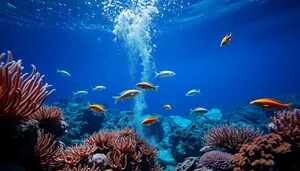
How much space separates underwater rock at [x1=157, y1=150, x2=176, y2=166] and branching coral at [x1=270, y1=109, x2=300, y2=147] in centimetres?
636

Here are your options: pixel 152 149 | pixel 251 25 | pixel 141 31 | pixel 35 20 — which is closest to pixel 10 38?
pixel 35 20

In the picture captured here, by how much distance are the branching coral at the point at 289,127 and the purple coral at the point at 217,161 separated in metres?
1.26

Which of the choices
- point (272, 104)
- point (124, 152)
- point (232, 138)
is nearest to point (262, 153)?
point (272, 104)

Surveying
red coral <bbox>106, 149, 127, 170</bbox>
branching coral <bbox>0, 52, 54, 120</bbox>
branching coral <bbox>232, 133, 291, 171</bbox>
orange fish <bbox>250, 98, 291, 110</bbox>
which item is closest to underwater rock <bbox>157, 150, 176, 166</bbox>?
red coral <bbox>106, 149, 127, 170</bbox>

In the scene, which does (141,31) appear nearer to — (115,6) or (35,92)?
(115,6)

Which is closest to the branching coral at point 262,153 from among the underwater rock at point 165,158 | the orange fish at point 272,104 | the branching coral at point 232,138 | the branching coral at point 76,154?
the orange fish at point 272,104

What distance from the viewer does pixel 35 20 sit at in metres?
25.5

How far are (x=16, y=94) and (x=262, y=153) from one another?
14.6ft

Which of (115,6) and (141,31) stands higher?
(141,31)

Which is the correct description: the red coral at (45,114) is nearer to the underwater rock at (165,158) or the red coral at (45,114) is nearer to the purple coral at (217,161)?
the purple coral at (217,161)

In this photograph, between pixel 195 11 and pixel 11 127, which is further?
pixel 195 11

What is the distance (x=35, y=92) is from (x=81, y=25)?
27.8 meters

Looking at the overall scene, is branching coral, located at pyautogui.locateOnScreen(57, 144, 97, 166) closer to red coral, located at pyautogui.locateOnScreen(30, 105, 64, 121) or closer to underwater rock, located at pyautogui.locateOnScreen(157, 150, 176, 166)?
red coral, located at pyautogui.locateOnScreen(30, 105, 64, 121)

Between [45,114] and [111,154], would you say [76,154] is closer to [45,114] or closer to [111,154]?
[111,154]
